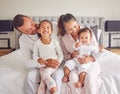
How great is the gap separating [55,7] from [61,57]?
2303 mm

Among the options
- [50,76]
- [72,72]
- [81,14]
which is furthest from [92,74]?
[81,14]

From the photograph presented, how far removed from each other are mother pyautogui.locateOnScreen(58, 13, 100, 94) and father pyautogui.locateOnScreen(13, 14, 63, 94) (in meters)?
0.17

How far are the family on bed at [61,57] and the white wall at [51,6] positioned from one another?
81.2 inches

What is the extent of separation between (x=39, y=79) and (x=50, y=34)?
1.35 ft

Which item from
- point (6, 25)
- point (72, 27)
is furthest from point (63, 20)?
point (6, 25)

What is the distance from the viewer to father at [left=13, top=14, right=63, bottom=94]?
6.13ft

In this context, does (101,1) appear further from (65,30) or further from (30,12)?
(65,30)

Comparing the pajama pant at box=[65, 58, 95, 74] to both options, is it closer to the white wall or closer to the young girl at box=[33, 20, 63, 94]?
the young girl at box=[33, 20, 63, 94]

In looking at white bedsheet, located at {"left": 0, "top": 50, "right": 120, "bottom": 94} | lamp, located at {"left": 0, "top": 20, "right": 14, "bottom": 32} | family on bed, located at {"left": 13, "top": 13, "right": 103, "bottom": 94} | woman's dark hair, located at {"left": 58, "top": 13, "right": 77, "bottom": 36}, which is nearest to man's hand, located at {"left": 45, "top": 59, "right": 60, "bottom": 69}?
family on bed, located at {"left": 13, "top": 13, "right": 103, "bottom": 94}

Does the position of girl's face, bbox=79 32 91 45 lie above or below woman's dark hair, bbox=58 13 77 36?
below

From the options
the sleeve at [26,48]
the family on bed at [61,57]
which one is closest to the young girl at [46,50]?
the family on bed at [61,57]

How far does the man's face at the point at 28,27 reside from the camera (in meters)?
2.02

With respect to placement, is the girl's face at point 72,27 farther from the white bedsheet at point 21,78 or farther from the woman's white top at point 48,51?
the white bedsheet at point 21,78

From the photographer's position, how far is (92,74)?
186 cm
